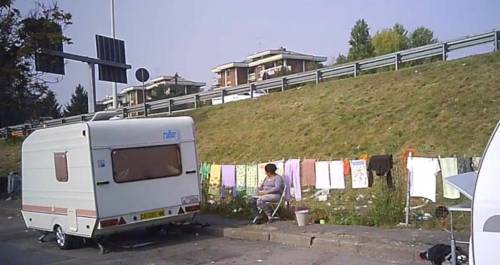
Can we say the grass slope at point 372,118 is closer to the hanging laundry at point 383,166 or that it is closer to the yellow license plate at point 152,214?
the hanging laundry at point 383,166

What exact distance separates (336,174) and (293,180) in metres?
1.15

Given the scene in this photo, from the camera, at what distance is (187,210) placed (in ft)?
41.3

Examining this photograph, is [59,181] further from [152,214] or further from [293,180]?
[293,180]

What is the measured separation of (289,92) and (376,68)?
4.02m

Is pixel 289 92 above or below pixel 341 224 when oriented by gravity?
above

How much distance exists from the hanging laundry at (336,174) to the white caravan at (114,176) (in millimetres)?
3028

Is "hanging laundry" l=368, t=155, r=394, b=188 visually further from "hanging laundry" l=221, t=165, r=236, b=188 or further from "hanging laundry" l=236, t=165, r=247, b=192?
"hanging laundry" l=221, t=165, r=236, b=188

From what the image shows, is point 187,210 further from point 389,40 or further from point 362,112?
point 389,40

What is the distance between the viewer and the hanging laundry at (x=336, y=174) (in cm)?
1289

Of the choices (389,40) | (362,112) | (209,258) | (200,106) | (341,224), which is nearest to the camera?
(209,258)

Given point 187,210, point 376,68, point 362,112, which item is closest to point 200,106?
point 376,68

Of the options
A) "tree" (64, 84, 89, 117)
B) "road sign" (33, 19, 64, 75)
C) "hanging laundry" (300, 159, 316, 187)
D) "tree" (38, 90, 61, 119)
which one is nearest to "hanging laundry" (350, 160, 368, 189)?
"hanging laundry" (300, 159, 316, 187)

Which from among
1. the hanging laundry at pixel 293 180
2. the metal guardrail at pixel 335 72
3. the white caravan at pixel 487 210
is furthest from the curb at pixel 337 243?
the metal guardrail at pixel 335 72

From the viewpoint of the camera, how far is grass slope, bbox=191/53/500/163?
Answer: 15492 millimetres
